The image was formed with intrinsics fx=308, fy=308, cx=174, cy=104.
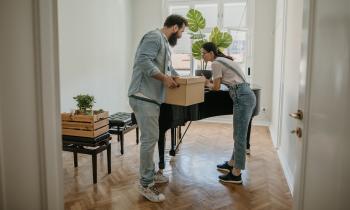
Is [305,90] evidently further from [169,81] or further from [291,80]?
[291,80]

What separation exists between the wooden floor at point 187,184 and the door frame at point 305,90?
129cm

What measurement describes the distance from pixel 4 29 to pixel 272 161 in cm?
342

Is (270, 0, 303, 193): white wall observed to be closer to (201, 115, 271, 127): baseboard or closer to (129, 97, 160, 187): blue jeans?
(129, 97, 160, 187): blue jeans

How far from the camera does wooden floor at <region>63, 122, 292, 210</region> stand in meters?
2.69

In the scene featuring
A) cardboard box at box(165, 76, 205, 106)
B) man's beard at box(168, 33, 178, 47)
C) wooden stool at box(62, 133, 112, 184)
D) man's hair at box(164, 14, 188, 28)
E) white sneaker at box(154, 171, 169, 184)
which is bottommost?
white sneaker at box(154, 171, 169, 184)

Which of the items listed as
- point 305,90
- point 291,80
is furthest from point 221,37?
point 305,90

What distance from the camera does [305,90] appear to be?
4.51 ft

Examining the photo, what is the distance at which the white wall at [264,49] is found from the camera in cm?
600

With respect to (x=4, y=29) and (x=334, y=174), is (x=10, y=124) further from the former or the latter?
(x=334, y=174)

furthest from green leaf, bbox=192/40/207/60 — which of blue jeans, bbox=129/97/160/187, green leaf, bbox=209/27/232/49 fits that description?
blue jeans, bbox=129/97/160/187

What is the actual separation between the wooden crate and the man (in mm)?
733

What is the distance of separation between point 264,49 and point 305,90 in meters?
4.99

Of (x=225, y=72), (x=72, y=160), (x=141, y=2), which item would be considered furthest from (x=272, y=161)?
(x=141, y=2)

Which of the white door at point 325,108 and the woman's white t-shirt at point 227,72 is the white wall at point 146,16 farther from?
the white door at point 325,108
